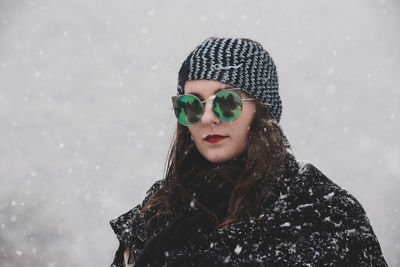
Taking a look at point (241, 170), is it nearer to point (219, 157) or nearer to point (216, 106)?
point (219, 157)

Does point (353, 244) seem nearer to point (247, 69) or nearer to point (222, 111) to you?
point (222, 111)

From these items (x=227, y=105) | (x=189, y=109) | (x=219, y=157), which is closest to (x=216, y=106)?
(x=227, y=105)

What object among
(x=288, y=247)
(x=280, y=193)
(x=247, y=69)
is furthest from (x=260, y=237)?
(x=247, y=69)

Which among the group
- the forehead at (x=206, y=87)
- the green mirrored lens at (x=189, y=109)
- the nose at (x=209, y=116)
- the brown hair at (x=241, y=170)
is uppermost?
the forehead at (x=206, y=87)

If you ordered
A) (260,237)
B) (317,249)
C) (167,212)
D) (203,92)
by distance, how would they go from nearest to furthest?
(317,249) → (260,237) → (203,92) → (167,212)

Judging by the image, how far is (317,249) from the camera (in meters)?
1.44

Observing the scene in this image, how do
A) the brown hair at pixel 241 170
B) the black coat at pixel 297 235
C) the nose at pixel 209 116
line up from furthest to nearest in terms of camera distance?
the nose at pixel 209 116, the brown hair at pixel 241 170, the black coat at pixel 297 235

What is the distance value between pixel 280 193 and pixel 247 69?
0.74m

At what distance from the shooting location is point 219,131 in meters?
1.75

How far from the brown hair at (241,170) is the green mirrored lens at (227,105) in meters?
0.16

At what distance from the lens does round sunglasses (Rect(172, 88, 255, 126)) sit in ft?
5.62

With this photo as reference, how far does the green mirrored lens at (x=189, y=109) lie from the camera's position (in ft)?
5.82

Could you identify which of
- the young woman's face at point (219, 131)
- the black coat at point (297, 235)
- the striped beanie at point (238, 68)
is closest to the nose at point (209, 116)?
the young woman's face at point (219, 131)

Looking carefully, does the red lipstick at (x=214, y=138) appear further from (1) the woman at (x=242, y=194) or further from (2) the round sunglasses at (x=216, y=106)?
(2) the round sunglasses at (x=216, y=106)
